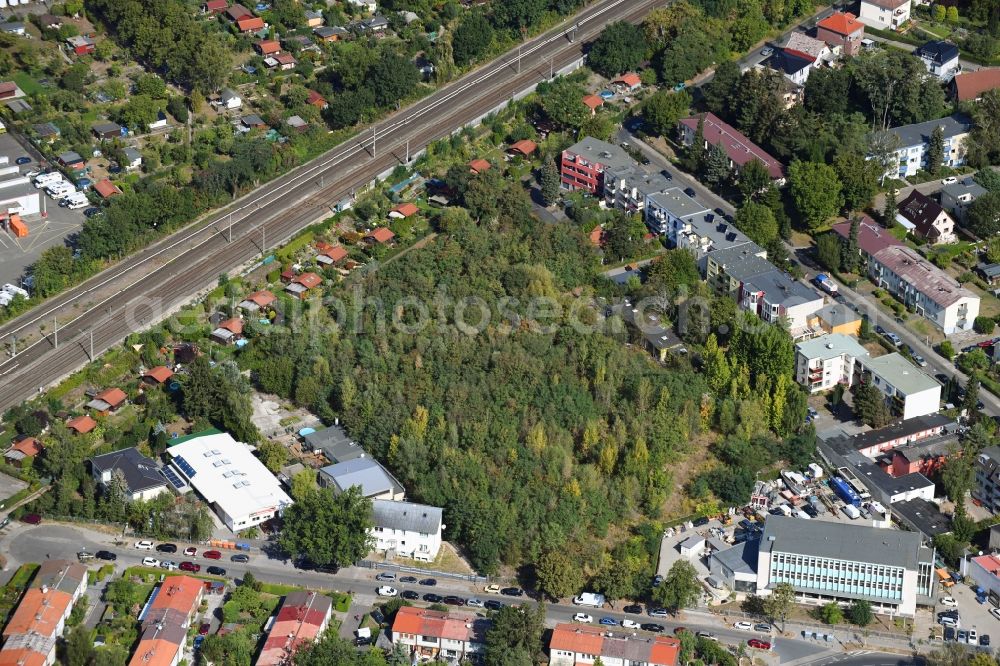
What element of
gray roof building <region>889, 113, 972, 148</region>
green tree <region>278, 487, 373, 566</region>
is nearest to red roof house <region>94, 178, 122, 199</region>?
green tree <region>278, 487, 373, 566</region>

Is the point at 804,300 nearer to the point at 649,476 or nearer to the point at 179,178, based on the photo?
the point at 649,476

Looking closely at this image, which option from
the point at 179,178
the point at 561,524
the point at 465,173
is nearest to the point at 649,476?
the point at 561,524

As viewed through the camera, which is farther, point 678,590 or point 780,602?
point 678,590

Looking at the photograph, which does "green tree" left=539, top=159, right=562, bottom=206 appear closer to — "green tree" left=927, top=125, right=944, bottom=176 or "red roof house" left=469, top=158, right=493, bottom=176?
"red roof house" left=469, top=158, right=493, bottom=176

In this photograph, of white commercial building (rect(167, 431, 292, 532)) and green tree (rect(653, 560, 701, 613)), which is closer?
green tree (rect(653, 560, 701, 613))

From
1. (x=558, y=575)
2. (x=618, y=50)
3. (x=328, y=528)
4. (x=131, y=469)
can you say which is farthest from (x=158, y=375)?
(x=618, y=50)

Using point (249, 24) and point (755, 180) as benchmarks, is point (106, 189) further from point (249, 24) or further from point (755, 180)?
point (755, 180)

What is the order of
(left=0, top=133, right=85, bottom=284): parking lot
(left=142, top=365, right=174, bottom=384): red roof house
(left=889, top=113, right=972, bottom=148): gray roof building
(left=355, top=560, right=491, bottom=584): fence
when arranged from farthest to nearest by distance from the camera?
(left=889, top=113, right=972, bottom=148): gray roof building, (left=0, top=133, right=85, bottom=284): parking lot, (left=142, top=365, right=174, bottom=384): red roof house, (left=355, top=560, right=491, bottom=584): fence
